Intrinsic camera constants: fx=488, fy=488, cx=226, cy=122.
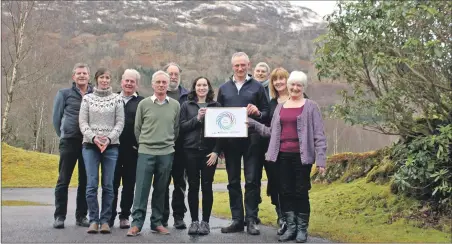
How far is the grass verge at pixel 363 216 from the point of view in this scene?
7.27 m

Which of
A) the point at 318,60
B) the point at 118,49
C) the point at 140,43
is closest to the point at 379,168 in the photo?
the point at 318,60

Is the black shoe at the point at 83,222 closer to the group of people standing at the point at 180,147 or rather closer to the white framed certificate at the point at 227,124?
the group of people standing at the point at 180,147

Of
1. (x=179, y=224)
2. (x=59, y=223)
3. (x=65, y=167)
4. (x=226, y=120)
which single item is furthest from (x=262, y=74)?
(x=59, y=223)

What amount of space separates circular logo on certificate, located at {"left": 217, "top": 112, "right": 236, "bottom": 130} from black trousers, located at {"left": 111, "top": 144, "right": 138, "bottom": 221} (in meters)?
1.42

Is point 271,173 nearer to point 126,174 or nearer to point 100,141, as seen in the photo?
point 126,174

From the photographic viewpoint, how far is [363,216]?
8469mm

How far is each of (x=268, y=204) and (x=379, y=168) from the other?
249 centimetres

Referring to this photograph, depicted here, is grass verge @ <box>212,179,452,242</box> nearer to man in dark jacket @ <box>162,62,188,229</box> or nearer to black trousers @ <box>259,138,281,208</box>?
black trousers @ <box>259,138,281,208</box>

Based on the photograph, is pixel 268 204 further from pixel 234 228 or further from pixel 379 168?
pixel 234 228

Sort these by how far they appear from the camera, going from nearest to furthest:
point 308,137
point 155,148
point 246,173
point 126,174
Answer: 1. point 308,137
2. point 155,148
3. point 246,173
4. point 126,174

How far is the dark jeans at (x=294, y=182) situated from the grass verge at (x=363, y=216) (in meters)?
0.91

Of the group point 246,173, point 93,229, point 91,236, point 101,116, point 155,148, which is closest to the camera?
point 91,236

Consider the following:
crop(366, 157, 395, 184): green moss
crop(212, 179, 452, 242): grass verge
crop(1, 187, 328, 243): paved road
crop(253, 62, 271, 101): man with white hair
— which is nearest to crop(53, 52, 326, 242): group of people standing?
crop(1, 187, 328, 243): paved road

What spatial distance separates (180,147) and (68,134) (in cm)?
167
